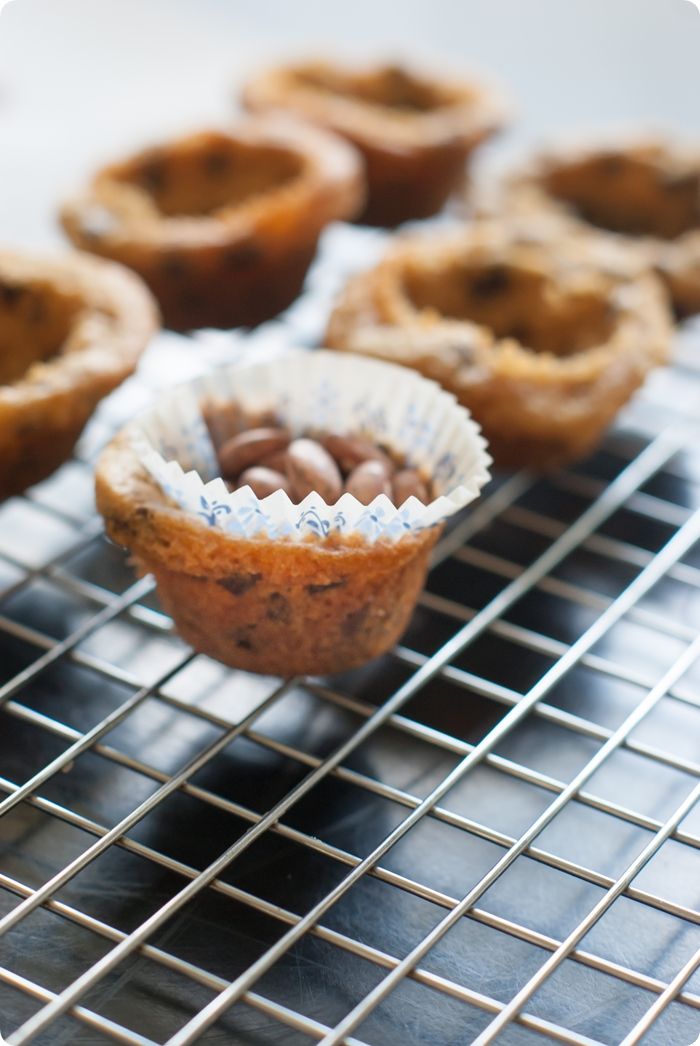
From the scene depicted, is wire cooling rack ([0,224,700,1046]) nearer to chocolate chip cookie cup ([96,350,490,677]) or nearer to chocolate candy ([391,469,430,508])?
chocolate chip cookie cup ([96,350,490,677])

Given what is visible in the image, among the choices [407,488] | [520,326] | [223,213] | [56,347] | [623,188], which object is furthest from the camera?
[623,188]

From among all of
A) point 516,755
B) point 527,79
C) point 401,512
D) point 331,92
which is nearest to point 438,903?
point 516,755

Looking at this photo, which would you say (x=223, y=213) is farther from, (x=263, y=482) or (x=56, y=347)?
(x=263, y=482)

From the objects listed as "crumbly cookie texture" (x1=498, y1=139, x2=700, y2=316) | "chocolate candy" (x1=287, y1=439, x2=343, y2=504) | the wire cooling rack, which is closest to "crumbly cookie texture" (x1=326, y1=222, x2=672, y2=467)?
the wire cooling rack

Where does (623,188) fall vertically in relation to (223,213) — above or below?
below

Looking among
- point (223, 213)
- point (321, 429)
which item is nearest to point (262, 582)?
point (321, 429)

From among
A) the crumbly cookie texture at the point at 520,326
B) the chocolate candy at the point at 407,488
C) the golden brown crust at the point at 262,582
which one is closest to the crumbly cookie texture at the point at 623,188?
the crumbly cookie texture at the point at 520,326
